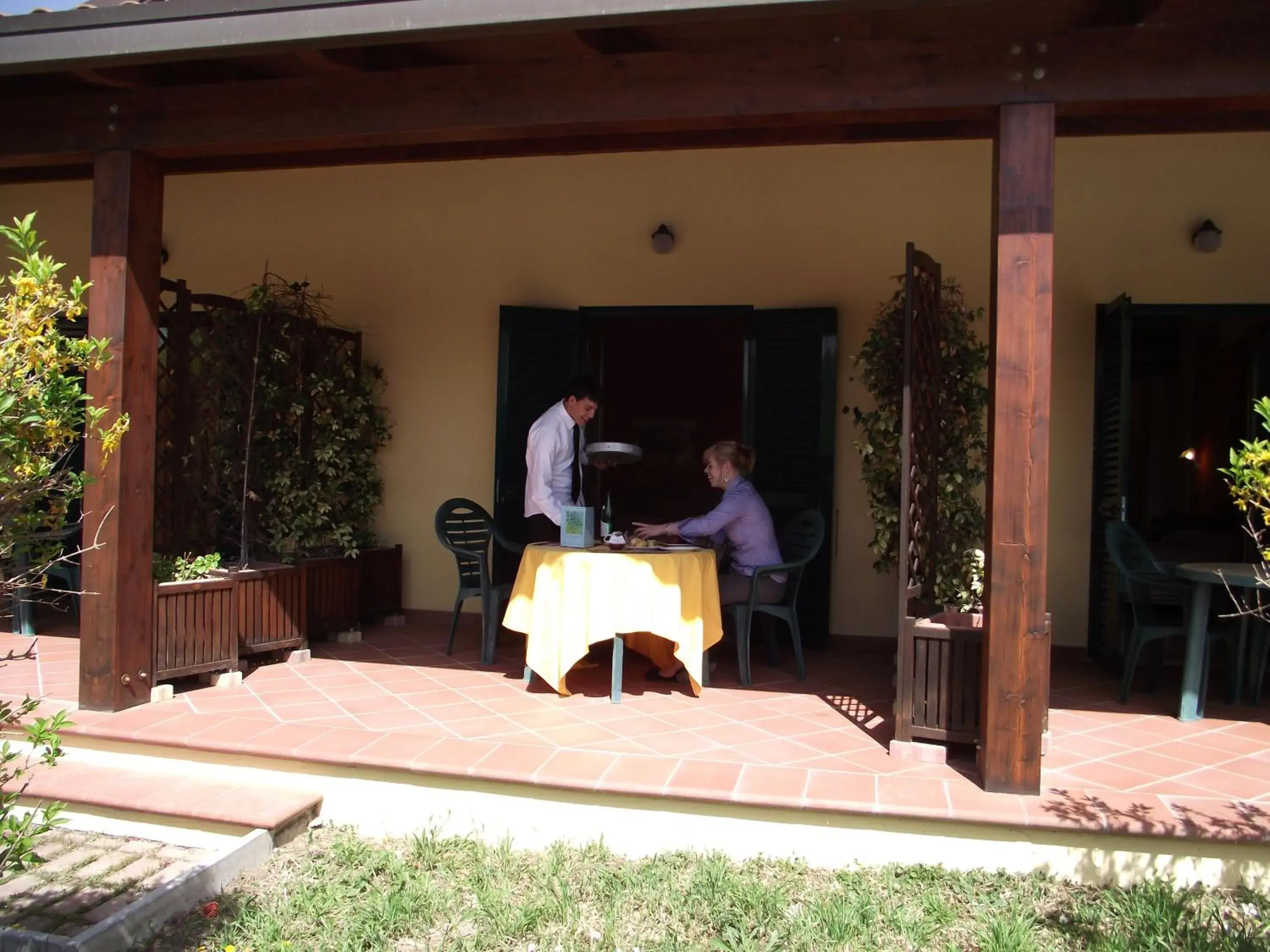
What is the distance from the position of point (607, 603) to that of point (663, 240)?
2777 millimetres

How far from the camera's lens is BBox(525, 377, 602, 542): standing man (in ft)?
16.8

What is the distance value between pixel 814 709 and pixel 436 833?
1.88 m

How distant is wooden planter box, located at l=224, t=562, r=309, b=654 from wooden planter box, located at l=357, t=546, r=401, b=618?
2.63 feet

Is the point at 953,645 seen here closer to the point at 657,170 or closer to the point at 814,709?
the point at 814,709

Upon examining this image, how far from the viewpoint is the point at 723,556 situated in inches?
215

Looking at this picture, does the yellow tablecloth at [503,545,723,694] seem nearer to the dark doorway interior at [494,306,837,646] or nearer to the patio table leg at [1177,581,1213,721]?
the dark doorway interior at [494,306,837,646]

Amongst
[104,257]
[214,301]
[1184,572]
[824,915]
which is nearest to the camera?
[824,915]

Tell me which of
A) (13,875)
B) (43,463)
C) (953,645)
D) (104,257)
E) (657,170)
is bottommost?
(13,875)

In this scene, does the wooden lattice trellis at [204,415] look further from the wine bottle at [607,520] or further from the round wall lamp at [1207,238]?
the round wall lamp at [1207,238]

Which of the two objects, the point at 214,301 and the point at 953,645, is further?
the point at 214,301

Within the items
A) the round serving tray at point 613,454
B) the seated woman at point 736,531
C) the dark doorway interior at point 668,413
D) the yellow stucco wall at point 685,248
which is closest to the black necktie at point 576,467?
the round serving tray at point 613,454

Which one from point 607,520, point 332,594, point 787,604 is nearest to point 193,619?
point 332,594

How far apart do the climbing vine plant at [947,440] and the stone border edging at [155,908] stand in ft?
10.7

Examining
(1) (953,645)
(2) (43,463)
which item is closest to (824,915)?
(1) (953,645)
